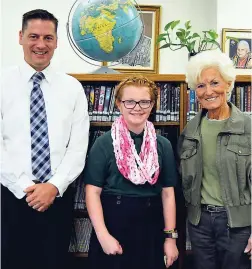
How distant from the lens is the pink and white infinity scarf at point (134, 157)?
1726 millimetres

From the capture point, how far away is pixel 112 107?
2.24m

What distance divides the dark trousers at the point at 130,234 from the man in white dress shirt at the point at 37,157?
0.77 feet

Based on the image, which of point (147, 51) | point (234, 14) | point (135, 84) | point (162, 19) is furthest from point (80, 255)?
point (234, 14)

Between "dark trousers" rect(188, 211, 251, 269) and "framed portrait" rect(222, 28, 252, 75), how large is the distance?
189cm

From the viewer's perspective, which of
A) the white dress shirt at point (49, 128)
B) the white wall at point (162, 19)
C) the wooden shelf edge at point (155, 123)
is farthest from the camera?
the white wall at point (162, 19)

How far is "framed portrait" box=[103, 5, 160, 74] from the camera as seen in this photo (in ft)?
10.8

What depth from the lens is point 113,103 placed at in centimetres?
224

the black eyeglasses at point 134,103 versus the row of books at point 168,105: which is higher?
the row of books at point 168,105

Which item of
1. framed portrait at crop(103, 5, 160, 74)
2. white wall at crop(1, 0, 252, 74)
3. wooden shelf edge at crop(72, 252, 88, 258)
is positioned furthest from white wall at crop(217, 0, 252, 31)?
wooden shelf edge at crop(72, 252, 88, 258)

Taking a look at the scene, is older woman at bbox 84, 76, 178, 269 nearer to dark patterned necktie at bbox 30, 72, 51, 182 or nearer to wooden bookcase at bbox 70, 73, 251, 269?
dark patterned necktie at bbox 30, 72, 51, 182

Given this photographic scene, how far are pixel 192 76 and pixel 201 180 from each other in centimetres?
50

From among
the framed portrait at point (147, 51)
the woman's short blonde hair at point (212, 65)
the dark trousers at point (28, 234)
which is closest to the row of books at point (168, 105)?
the woman's short blonde hair at point (212, 65)

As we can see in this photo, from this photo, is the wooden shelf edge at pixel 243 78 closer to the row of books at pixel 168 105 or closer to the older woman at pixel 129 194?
the row of books at pixel 168 105

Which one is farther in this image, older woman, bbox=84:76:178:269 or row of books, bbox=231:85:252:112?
row of books, bbox=231:85:252:112
